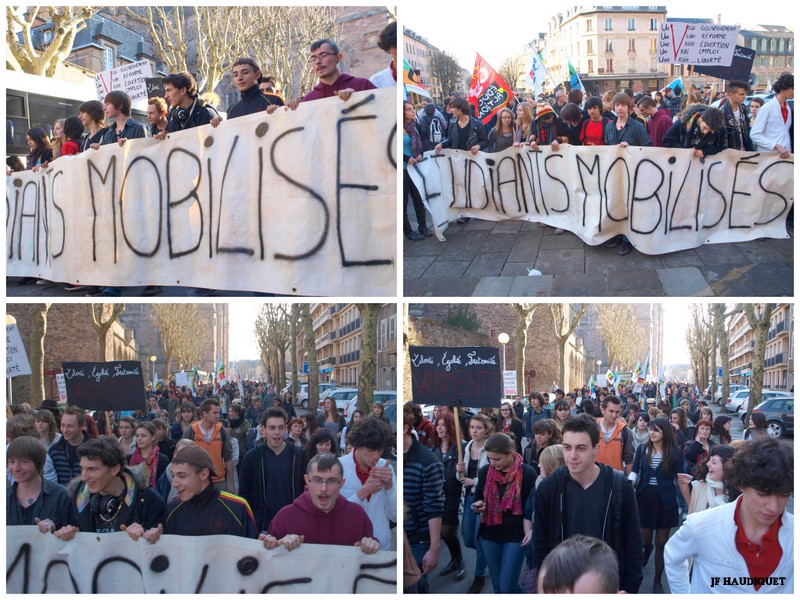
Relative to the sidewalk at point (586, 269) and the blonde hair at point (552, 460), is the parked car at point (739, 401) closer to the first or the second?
the sidewalk at point (586, 269)

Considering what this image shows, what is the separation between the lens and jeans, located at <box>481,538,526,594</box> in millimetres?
4359

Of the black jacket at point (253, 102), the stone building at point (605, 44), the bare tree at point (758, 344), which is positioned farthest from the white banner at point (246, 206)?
the stone building at point (605, 44)

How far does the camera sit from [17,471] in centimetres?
416

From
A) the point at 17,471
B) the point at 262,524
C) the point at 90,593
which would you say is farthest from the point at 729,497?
the point at 17,471

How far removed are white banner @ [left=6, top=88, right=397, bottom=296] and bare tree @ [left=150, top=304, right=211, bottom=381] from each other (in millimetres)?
23495

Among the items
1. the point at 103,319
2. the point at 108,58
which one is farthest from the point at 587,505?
the point at 108,58

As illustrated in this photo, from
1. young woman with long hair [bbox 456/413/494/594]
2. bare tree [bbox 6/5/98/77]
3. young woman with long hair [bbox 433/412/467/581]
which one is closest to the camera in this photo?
young woman with long hair [bbox 456/413/494/594]

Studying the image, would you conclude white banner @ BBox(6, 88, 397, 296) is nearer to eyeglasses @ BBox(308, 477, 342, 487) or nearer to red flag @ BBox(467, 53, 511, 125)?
eyeglasses @ BBox(308, 477, 342, 487)

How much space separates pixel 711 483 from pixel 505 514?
4.80 feet

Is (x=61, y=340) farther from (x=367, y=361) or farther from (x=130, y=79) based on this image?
(x=367, y=361)

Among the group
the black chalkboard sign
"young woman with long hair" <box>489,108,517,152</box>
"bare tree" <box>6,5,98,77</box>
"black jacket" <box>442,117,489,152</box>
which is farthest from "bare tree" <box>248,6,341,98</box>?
"young woman with long hair" <box>489,108,517,152</box>

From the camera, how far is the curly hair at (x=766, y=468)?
304 centimetres

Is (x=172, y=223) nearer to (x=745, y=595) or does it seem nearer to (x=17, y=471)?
(x=17, y=471)

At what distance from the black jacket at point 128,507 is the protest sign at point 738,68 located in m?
8.89
